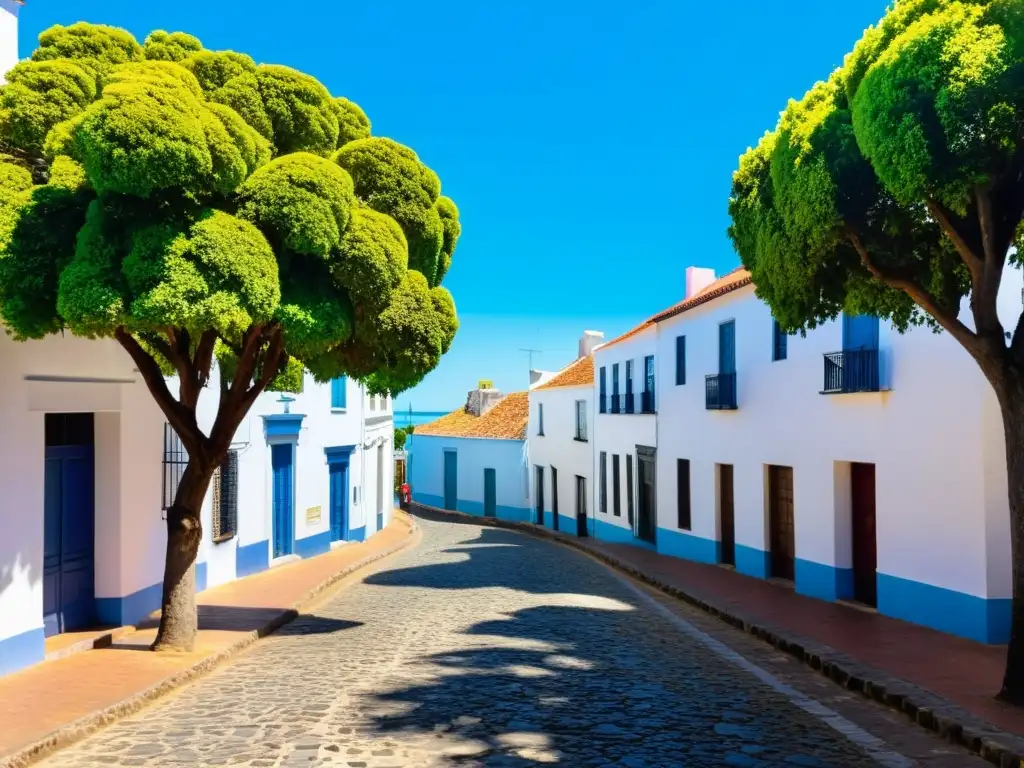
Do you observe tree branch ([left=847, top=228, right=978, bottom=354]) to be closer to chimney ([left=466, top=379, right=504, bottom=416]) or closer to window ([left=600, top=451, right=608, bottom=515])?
window ([left=600, top=451, right=608, bottom=515])

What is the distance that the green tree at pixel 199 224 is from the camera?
8.08 m

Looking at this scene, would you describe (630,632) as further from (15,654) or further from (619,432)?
(619,432)

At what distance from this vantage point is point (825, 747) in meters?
7.02

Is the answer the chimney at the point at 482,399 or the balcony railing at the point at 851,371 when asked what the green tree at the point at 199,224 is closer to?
the balcony railing at the point at 851,371

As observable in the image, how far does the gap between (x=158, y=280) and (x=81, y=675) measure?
3.96 metres

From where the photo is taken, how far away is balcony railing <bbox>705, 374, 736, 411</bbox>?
A: 18.8 m

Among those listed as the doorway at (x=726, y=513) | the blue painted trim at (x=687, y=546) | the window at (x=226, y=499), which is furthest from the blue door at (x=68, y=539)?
the blue painted trim at (x=687, y=546)

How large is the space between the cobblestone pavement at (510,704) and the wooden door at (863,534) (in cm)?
258

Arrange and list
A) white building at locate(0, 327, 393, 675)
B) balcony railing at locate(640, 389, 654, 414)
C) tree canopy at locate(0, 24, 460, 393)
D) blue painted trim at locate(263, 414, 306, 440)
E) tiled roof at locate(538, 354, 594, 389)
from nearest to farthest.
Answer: tree canopy at locate(0, 24, 460, 393) → white building at locate(0, 327, 393, 675) → blue painted trim at locate(263, 414, 306, 440) → balcony railing at locate(640, 389, 654, 414) → tiled roof at locate(538, 354, 594, 389)

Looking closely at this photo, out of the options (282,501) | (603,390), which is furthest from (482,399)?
(282,501)

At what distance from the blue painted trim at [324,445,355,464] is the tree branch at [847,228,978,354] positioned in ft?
53.0

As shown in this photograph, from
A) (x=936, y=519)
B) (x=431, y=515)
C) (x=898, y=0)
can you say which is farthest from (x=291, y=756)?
(x=431, y=515)

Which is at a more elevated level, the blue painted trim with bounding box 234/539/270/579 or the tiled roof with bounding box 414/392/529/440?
the tiled roof with bounding box 414/392/529/440

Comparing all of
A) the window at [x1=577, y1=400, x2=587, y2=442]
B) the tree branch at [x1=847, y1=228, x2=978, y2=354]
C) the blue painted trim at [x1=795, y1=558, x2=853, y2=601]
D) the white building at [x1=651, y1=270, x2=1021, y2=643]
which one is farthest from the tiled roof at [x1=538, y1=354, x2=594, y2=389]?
the tree branch at [x1=847, y1=228, x2=978, y2=354]
